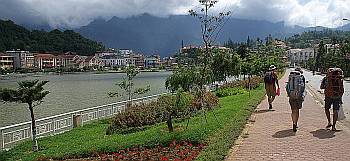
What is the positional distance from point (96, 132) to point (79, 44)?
16466 cm

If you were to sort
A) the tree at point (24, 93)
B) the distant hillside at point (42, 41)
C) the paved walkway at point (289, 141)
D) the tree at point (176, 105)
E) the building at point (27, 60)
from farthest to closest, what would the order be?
the distant hillside at point (42, 41) → the building at point (27, 60) → the tree at point (24, 93) → the tree at point (176, 105) → the paved walkway at point (289, 141)

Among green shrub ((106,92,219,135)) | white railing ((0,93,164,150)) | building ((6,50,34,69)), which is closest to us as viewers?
white railing ((0,93,164,150))

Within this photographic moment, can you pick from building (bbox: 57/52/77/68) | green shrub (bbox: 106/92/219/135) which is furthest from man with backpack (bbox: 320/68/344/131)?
building (bbox: 57/52/77/68)

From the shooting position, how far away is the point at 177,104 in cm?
1249

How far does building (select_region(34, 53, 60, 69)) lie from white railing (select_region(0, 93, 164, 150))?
A: 136187mm

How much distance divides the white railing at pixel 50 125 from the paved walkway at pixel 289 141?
7.74m

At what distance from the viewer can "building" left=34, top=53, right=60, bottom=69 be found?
150 metres

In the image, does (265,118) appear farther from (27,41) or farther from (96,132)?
(27,41)

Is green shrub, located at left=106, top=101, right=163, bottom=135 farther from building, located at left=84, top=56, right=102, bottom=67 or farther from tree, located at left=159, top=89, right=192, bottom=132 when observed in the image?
building, located at left=84, top=56, right=102, bottom=67

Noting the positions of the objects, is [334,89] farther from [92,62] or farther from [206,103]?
[92,62]

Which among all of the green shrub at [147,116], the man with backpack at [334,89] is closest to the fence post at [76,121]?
the green shrub at [147,116]

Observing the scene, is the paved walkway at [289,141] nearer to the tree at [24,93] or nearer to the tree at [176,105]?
the tree at [176,105]

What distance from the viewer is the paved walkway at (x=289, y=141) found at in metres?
7.25

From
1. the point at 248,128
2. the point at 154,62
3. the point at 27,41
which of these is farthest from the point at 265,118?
the point at 154,62
